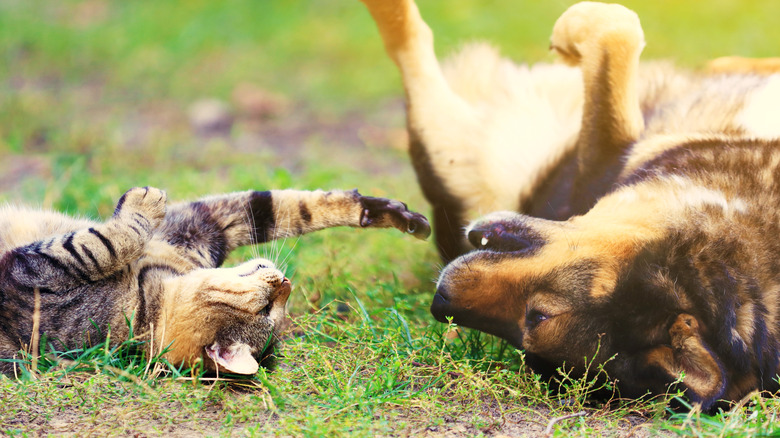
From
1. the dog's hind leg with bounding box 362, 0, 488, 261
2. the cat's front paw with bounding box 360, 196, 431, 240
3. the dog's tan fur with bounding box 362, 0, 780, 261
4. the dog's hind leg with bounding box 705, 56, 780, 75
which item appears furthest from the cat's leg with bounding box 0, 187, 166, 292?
the dog's hind leg with bounding box 705, 56, 780, 75

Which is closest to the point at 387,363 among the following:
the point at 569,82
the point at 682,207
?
the point at 682,207

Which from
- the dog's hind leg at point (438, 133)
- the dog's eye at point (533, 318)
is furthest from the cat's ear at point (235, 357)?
the dog's hind leg at point (438, 133)

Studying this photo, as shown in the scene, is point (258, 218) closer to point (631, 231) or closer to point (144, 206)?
point (144, 206)

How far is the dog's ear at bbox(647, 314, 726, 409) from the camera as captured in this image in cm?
227

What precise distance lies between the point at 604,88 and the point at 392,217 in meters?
1.05

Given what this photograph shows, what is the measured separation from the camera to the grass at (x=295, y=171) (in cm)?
223

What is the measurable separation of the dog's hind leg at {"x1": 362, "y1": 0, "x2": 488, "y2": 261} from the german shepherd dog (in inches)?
1.1

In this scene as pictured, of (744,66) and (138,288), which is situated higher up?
(744,66)

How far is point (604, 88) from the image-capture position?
9.99 feet

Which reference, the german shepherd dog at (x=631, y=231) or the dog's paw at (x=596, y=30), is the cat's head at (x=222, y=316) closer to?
the german shepherd dog at (x=631, y=231)

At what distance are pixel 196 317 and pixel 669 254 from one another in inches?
64.1

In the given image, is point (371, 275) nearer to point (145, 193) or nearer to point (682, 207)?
point (145, 193)

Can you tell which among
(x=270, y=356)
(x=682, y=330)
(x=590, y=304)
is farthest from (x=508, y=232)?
(x=270, y=356)

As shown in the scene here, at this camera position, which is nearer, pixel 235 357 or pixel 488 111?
pixel 235 357
